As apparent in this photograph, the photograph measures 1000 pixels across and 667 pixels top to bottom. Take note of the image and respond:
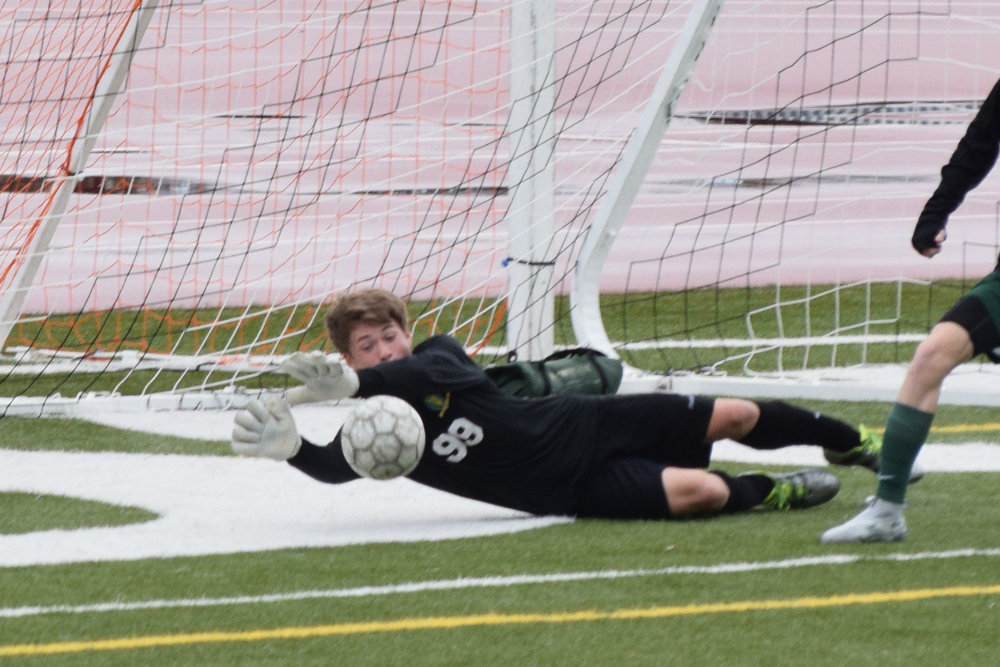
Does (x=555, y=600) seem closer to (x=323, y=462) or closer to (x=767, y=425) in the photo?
(x=323, y=462)

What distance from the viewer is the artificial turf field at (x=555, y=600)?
3998 mm

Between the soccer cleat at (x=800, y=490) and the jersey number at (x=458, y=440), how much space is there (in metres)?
1.01

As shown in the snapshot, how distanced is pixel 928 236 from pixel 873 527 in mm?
865

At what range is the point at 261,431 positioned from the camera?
5.14m

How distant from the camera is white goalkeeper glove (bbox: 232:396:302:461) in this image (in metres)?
5.13

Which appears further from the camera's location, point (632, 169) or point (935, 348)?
point (632, 169)

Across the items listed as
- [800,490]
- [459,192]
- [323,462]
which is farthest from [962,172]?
[459,192]

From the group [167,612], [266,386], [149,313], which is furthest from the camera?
[149,313]

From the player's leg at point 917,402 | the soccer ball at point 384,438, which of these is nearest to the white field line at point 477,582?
the player's leg at point 917,402

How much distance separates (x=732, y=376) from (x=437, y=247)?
16.7ft

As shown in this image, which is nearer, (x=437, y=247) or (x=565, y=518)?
(x=565, y=518)

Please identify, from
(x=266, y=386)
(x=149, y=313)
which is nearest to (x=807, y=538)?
(x=266, y=386)

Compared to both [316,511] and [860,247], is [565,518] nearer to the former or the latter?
[316,511]

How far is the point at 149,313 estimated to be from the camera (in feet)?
37.7
